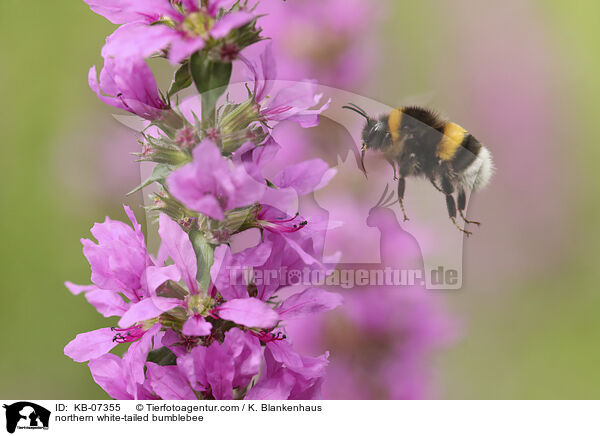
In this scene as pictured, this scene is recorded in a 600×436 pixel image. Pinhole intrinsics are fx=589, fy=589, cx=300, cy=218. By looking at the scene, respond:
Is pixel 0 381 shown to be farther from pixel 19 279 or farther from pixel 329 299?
pixel 329 299

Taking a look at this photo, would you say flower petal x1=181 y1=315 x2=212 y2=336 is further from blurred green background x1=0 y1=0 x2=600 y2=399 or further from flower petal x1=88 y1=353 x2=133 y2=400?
blurred green background x1=0 y1=0 x2=600 y2=399

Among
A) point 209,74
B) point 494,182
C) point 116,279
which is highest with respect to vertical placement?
point 494,182

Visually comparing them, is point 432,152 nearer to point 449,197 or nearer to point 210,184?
point 449,197

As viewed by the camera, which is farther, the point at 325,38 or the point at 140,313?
the point at 325,38

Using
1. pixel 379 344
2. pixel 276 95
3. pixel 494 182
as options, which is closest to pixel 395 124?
pixel 276 95

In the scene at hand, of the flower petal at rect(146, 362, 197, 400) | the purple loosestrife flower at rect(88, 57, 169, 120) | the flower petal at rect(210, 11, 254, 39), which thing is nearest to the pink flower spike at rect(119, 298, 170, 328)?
the flower petal at rect(146, 362, 197, 400)
